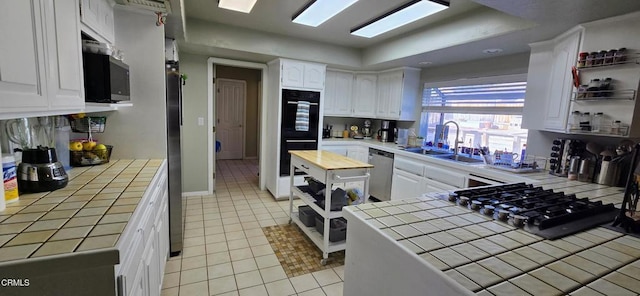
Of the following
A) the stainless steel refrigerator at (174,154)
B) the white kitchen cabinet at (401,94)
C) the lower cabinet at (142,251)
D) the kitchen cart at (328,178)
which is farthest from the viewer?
the white kitchen cabinet at (401,94)

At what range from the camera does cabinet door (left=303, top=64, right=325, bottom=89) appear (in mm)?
4035

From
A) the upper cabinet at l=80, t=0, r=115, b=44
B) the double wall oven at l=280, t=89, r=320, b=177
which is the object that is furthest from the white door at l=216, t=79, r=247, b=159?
the upper cabinet at l=80, t=0, r=115, b=44

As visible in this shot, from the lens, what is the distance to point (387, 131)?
15.4 ft

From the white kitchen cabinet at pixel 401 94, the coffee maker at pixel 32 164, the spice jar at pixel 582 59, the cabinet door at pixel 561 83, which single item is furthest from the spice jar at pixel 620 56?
the coffee maker at pixel 32 164

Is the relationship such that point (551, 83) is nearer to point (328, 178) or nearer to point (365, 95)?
point (328, 178)

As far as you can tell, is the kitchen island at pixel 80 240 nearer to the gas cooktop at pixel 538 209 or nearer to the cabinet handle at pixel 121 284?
the cabinet handle at pixel 121 284

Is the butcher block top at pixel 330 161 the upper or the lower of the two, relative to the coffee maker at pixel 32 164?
lower

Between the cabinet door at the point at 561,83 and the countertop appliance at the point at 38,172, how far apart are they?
3365 mm

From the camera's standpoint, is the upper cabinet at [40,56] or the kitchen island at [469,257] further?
the upper cabinet at [40,56]

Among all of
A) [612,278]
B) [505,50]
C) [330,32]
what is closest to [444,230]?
[612,278]

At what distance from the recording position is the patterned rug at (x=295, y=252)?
2420 millimetres

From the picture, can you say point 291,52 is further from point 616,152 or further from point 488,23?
point 616,152

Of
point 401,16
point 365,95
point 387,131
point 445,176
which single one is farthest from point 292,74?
point 445,176

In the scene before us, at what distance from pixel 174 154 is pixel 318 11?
1.91m
